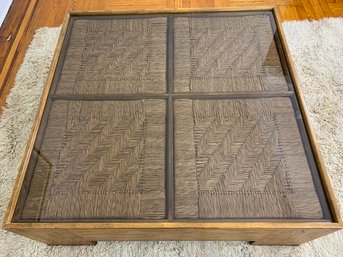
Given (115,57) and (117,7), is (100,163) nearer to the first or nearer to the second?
(115,57)

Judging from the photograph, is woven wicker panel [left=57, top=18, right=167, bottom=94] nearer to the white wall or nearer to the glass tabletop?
the glass tabletop

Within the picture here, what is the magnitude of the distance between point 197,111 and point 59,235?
1.70 feet

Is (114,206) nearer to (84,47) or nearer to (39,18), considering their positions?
(84,47)

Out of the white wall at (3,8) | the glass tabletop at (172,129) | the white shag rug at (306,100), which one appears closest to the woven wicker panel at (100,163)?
the glass tabletop at (172,129)

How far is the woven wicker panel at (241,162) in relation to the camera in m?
0.73

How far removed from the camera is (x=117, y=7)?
169cm

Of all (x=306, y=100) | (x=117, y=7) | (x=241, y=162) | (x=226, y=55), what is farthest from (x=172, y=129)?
(x=117, y=7)

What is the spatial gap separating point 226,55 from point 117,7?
3.10ft

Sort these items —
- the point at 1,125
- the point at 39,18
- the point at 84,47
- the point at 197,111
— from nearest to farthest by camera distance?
the point at 197,111 → the point at 84,47 → the point at 1,125 → the point at 39,18

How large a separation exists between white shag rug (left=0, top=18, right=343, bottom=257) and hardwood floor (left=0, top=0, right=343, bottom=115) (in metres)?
0.07

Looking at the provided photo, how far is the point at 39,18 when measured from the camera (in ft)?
5.44

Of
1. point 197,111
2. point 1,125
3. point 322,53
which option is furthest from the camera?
point 322,53

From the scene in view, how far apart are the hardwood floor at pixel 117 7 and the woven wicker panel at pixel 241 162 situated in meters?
0.95

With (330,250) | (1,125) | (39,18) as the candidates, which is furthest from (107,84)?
(39,18)
